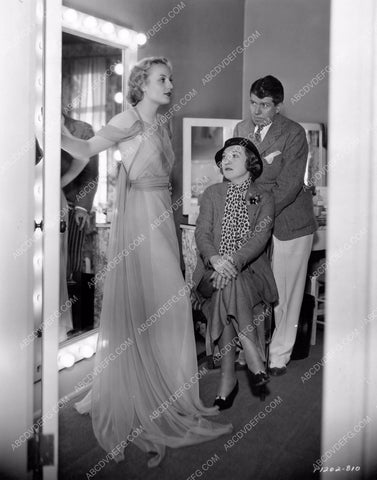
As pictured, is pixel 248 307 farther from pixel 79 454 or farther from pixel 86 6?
pixel 86 6

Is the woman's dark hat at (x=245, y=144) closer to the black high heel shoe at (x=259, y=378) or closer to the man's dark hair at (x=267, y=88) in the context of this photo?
the man's dark hair at (x=267, y=88)

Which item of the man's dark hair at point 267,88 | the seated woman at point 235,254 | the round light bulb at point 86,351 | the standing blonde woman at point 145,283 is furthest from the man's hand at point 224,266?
the man's dark hair at point 267,88

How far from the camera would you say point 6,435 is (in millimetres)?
1404

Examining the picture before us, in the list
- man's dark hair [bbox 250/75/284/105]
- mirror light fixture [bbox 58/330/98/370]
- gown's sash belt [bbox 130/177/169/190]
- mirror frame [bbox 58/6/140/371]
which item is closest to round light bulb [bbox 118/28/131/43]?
mirror frame [bbox 58/6/140/371]

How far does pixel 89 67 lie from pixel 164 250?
0.74m

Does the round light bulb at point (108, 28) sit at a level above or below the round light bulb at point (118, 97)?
above

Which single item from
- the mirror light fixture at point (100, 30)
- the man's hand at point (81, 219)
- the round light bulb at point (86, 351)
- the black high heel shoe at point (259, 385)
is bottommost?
the black high heel shoe at point (259, 385)

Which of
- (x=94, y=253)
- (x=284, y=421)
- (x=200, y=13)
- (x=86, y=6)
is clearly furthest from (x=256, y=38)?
(x=284, y=421)

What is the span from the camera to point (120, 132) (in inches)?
72.2

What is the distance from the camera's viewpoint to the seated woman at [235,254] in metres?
1.91

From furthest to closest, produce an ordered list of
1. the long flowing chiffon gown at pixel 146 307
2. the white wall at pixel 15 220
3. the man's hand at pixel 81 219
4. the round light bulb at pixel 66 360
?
the man's hand at pixel 81 219 → the round light bulb at pixel 66 360 → the long flowing chiffon gown at pixel 146 307 → the white wall at pixel 15 220

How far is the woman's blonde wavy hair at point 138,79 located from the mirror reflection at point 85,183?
0.17 meters

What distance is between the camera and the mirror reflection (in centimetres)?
195

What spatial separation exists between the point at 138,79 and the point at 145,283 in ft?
2.29
